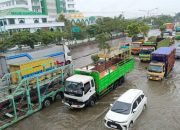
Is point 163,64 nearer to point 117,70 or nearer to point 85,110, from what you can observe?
point 117,70

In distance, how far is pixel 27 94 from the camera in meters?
13.0

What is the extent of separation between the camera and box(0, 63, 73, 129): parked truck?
41.6ft

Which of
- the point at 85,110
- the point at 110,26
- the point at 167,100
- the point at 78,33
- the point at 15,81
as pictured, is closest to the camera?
the point at 85,110

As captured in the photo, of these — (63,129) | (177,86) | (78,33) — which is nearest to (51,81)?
(63,129)

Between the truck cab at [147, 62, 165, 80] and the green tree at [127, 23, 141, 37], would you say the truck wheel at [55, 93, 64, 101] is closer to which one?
the truck cab at [147, 62, 165, 80]

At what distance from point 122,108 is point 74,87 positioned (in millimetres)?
3579

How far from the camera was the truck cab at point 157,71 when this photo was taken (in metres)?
18.3

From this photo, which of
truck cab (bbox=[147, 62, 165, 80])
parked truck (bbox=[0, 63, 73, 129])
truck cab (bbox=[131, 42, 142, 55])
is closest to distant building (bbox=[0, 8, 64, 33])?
truck cab (bbox=[131, 42, 142, 55])

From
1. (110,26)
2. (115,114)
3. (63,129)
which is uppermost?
(110,26)

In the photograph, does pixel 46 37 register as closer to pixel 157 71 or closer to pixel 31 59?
pixel 31 59

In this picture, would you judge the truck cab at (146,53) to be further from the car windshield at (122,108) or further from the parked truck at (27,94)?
the car windshield at (122,108)

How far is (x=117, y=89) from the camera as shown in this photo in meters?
17.1

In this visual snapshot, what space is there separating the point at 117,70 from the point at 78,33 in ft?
113

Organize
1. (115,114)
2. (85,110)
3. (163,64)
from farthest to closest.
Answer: (163,64), (85,110), (115,114)
